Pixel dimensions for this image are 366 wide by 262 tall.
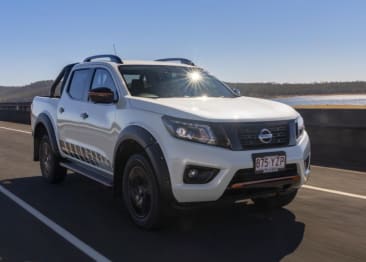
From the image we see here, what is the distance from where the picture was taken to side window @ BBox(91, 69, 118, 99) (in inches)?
250

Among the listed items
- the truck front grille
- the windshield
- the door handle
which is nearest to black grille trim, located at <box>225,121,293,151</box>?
the truck front grille

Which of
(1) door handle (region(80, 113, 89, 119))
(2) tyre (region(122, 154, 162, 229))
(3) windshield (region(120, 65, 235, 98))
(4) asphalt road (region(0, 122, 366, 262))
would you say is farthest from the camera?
(1) door handle (region(80, 113, 89, 119))

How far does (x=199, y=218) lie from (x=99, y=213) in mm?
1312

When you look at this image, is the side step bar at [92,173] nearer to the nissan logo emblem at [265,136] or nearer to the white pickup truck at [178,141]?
the white pickup truck at [178,141]

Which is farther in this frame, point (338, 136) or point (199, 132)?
point (338, 136)

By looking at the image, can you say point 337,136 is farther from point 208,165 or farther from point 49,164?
point 208,165

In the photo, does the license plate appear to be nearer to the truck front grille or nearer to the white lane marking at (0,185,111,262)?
the truck front grille

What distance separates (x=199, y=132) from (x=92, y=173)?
7.41ft

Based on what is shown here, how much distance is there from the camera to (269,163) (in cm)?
498

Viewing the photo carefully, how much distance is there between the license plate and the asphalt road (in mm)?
727

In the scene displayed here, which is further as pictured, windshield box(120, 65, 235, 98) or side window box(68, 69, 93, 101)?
side window box(68, 69, 93, 101)

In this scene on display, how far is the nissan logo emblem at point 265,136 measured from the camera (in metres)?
5.03

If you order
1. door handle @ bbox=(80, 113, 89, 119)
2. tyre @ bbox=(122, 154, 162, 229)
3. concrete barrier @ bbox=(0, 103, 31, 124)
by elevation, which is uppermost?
door handle @ bbox=(80, 113, 89, 119)

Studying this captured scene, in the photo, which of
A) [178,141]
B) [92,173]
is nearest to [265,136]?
[178,141]
